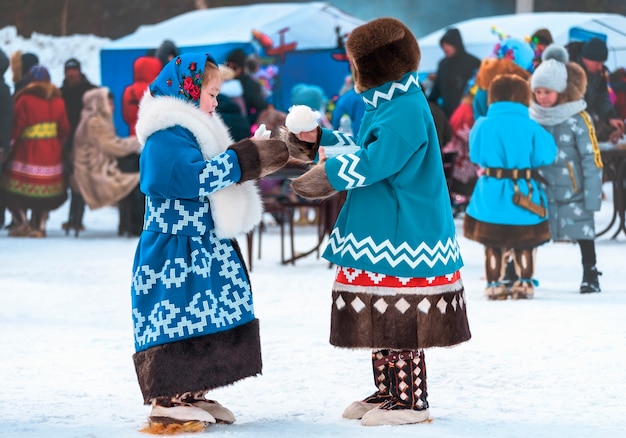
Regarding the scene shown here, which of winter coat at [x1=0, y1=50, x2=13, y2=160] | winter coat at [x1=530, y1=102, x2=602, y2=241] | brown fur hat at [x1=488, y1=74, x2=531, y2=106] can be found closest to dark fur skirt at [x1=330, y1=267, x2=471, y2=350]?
brown fur hat at [x1=488, y1=74, x2=531, y2=106]

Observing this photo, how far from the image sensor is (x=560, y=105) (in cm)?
764

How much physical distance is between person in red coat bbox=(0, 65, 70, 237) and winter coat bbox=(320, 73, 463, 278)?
28.3 feet

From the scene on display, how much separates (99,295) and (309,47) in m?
8.49

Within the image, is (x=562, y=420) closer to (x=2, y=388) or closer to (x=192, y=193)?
(x=192, y=193)

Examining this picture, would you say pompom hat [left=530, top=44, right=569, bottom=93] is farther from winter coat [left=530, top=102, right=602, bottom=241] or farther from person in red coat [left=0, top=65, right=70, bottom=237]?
person in red coat [left=0, top=65, right=70, bottom=237]

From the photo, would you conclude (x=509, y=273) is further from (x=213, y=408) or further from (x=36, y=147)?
(x=36, y=147)

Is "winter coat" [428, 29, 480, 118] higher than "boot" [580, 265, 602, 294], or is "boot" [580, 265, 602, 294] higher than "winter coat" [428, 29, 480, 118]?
"winter coat" [428, 29, 480, 118]

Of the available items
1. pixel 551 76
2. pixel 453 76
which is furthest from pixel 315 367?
pixel 453 76

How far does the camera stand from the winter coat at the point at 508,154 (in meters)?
7.21

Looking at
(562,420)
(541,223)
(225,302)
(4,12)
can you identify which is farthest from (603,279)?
(4,12)

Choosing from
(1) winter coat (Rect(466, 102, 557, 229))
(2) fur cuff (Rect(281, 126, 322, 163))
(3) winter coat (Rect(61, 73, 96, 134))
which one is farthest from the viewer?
(3) winter coat (Rect(61, 73, 96, 134))

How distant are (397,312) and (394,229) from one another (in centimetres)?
28

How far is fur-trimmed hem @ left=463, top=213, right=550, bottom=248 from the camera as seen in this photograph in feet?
24.1

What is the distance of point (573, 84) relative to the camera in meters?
7.69
